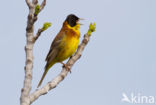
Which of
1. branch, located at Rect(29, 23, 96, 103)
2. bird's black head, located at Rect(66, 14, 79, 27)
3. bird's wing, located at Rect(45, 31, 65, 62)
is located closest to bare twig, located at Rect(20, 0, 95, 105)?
branch, located at Rect(29, 23, 96, 103)

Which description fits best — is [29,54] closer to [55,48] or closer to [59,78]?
[59,78]

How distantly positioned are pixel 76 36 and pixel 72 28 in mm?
281

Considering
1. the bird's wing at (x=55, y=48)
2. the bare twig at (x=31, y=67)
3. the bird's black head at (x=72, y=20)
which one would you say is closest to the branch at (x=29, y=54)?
the bare twig at (x=31, y=67)

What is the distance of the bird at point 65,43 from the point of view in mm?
8672

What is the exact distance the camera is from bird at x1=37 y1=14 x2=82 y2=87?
8672mm

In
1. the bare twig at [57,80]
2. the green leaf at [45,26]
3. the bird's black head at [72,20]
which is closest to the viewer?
the bare twig at [57,80]

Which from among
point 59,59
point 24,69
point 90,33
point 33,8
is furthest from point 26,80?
point 59,59

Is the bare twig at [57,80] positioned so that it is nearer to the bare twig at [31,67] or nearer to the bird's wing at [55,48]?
the bare twig at [31,67]

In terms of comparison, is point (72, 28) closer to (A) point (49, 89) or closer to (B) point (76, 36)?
(B) point (76, 36)

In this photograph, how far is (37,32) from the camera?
19.5 ft

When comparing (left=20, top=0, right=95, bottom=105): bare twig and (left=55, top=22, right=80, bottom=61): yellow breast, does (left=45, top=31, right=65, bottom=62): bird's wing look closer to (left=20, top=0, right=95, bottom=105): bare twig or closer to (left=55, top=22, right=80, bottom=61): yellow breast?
(left=55, top=22, right=80, bottom=61): yellow breast

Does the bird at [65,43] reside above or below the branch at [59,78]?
below

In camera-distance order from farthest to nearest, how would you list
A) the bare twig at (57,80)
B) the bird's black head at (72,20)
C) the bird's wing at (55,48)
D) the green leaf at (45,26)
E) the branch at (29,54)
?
the bird's black head at (72,20) < the bird's wing at (55,48) < the green leaf at (45,26) < the bare twig at (57,80) < the branch at (29,54)

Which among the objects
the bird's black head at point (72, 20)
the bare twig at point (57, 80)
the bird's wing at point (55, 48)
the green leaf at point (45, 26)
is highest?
the green leaf at point (45, 26)
